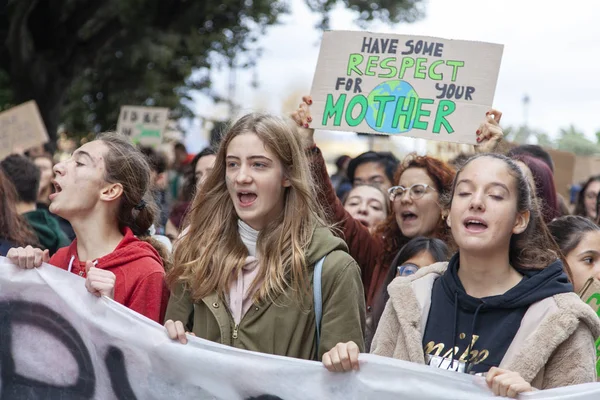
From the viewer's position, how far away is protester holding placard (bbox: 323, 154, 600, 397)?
2.99 m

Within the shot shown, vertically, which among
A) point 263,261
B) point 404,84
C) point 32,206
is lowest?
point 32,206

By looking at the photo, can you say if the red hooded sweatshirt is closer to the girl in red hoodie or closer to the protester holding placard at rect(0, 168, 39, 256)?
the girl in red hoodie

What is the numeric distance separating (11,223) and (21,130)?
175 inches

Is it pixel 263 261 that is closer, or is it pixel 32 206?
pixel 263 261

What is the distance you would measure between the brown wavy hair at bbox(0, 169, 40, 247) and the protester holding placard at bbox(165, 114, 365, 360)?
1630mm

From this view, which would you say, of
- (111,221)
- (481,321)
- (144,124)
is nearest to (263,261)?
(481,321)

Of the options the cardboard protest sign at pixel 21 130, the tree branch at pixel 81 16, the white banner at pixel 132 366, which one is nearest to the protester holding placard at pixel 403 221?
the white banner at pixel 132 366

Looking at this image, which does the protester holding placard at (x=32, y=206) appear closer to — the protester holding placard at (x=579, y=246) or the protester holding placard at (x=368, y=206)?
the protester holding placard at (x=368, y=206)

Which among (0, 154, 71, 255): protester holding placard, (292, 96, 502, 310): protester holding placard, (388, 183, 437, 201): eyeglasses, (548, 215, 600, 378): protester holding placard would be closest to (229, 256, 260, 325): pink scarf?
(292, 96, 502, 310): protester holding placard

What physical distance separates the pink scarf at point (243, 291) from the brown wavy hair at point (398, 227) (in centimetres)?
169

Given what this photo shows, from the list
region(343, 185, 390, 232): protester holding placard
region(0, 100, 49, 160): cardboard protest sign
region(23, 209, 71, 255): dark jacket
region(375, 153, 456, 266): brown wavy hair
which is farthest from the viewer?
region(0, 100, 49, 160): cardboard protest sign

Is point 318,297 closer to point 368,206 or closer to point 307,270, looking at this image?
point 307,270

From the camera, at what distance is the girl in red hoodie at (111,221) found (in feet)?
12.2

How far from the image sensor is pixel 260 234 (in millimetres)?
3598
